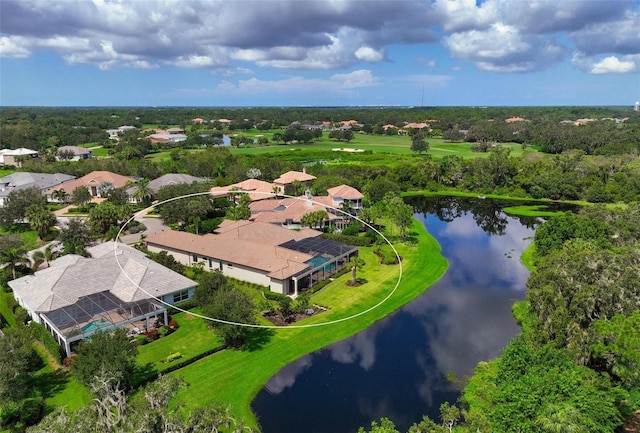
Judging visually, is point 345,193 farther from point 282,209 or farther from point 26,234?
point 26,234

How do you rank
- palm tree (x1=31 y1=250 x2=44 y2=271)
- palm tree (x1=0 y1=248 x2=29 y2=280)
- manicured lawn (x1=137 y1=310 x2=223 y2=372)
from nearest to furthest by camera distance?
A: manicured lawn (x1=137 y1=310 x2=223 y2=372)
palm tree (x1=0 y1=248 x2=29 y2=280)
palm tree (x1=31 y1=250 x2=44 y2=271)

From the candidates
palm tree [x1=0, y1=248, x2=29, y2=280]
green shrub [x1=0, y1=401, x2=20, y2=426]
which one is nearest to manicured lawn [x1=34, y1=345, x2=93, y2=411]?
green shrub [x1=0, y1=401, x2=20, y2=426]

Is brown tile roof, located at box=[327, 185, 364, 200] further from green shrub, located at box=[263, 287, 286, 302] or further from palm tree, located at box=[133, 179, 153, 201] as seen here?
palm tree, located at box=[133, 179, 153, 201]

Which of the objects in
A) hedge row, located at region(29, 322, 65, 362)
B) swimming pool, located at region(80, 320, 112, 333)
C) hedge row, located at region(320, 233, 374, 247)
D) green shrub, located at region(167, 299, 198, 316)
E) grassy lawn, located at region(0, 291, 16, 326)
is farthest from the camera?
hedge row, located at region(320, 233, 374, 247)

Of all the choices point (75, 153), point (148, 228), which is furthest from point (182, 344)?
point (75, 153)

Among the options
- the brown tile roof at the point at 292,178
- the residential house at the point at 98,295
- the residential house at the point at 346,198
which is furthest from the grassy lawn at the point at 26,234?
the brown tile roof at the point at 292,178

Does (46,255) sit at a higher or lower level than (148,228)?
higher
